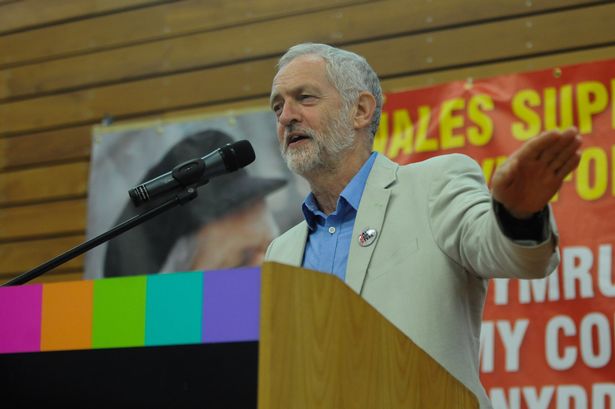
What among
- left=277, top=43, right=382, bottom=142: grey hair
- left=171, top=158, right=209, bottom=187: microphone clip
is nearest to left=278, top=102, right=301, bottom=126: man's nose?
left=277, top=43, right=382, bottom=142: grey hair

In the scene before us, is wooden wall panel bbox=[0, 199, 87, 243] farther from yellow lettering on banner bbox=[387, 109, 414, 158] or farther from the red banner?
the red banner

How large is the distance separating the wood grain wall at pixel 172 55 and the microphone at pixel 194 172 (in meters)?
2.03

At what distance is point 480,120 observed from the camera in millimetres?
3600

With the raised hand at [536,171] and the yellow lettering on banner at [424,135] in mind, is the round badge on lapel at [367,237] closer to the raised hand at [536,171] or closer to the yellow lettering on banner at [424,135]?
the raised hand at [536,171]

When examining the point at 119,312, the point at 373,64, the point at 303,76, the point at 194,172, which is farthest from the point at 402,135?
the point at 119,312

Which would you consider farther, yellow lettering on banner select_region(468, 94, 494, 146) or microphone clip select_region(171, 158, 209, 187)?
yellow lettering on banner select_region(468, 94, 494, 146)

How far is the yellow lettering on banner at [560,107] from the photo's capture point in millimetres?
3438

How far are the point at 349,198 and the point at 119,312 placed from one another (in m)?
0.87

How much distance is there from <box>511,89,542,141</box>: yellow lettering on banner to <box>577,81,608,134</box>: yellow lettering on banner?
160 millimetres

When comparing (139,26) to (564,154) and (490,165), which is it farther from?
(564,154)

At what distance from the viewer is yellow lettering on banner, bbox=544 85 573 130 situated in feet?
11.3

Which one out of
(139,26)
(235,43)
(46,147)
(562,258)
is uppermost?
(139,26)

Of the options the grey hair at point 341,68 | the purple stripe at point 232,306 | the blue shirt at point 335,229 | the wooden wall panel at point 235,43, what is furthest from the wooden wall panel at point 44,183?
the purple stripe at point 232,306

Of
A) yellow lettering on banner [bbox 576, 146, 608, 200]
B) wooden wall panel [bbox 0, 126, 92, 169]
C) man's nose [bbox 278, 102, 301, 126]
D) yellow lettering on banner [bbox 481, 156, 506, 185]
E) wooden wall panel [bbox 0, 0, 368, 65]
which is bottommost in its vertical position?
man's nose [bbox 278, 102, 301, 126]
